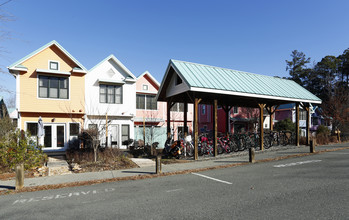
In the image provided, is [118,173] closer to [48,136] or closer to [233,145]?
[233,145]

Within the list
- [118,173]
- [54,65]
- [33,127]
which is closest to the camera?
[118,173]

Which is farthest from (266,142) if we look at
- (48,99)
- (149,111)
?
(48,99)

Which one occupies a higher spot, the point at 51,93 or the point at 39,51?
the point at 39,51

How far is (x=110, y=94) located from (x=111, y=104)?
0.88 m

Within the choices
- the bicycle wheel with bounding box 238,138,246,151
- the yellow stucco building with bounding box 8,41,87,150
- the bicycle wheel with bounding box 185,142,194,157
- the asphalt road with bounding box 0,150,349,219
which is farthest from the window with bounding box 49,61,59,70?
the bicycle wheel with bounding box 238,138,246,151

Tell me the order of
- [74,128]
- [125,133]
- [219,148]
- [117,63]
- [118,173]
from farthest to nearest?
[125,133] → [117,63] → [74,128] → [219,148] → [118,173]

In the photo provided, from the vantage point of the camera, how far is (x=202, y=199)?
19.4ft

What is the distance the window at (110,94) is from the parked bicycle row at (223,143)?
702 cm

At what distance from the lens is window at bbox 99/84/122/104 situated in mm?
18109

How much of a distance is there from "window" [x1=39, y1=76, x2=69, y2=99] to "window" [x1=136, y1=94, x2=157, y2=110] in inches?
325

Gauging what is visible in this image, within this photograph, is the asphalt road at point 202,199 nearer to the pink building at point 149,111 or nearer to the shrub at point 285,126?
the pink building at point 149,111

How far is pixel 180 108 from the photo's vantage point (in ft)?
86.7

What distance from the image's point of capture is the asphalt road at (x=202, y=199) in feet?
16.1

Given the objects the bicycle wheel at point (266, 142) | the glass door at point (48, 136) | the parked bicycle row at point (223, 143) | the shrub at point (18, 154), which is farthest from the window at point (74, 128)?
the bicycle wheel at point (266, 142)
